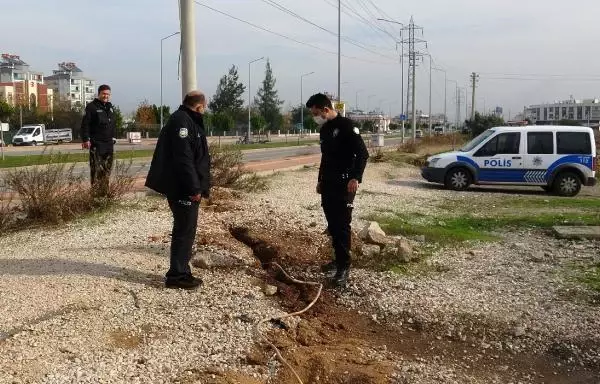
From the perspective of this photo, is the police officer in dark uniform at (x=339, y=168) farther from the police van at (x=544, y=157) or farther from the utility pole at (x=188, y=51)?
the police van at (x=544, y=157)

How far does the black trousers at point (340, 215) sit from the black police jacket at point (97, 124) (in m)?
4.62

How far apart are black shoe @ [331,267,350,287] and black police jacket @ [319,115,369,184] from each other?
2.97 ft

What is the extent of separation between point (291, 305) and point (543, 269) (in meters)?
3.37

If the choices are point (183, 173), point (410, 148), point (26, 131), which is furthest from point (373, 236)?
point (26, 131)

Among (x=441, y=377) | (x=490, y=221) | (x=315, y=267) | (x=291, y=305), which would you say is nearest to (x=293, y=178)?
(x=490, y=221)

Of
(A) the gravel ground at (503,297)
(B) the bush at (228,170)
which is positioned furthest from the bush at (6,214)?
(A) the gravel ground at (503,297)

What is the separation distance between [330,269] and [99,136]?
4.74 meters

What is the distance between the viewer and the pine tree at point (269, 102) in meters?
105

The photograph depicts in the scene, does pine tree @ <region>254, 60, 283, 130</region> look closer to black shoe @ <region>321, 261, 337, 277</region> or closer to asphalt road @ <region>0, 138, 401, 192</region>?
asphalt road @ <region>0, 138, 401, 192</region>

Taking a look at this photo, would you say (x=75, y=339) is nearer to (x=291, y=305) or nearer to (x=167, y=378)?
(x=167, y=378)

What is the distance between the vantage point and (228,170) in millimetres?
12133

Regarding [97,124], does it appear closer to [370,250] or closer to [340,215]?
[370,250]

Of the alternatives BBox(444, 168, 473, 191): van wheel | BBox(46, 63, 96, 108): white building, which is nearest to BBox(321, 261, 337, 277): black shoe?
BBox(444, 168, 473, 191): van wheel

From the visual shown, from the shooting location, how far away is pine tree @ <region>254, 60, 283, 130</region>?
104562 mm
